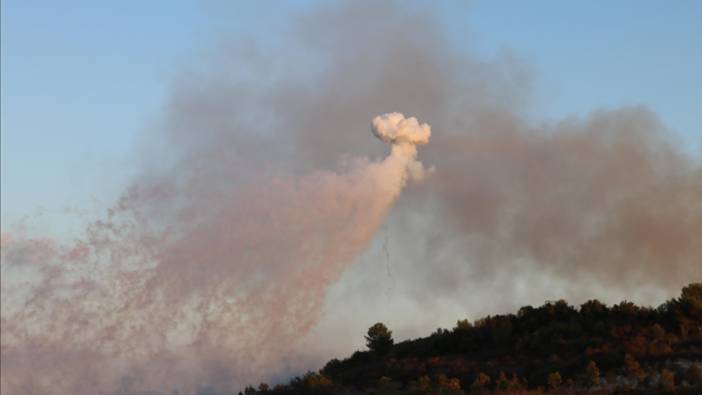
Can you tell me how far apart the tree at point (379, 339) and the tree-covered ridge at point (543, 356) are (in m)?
0.08

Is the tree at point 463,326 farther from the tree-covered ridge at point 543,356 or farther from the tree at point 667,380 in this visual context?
the tree at point 667,380

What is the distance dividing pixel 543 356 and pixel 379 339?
52.7 feet

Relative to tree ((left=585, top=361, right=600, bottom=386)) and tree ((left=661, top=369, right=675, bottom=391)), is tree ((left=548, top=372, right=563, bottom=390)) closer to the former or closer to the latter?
tree ((left=585, top=361, right=600, bottom=386))

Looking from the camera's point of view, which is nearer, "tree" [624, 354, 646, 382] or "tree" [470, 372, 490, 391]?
"tree" [624, 354, 646, 382]

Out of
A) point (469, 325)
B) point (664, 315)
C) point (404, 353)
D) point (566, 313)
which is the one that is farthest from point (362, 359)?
point (664, 315)

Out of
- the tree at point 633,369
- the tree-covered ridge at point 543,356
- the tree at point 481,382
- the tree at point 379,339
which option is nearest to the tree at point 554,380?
the tree-covered ridge at point 543,356

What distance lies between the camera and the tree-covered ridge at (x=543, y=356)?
171 feet

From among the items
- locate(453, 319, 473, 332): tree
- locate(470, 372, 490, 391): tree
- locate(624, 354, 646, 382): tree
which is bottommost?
locate(624, 354, 646, 382): tree

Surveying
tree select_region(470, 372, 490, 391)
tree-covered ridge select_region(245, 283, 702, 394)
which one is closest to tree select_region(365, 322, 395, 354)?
tree-covered ridge select_region(245, 283, 702, 394)

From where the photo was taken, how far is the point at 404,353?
68.7m

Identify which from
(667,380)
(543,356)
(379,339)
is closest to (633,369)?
(667,380)

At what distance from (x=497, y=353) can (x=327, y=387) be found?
13.3 m

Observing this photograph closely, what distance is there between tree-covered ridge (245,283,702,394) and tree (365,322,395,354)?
0.08m

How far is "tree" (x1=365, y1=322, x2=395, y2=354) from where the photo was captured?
236 feet
